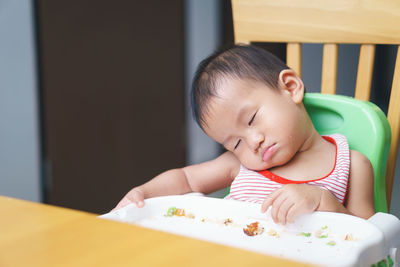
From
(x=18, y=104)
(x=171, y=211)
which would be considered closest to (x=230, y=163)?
(x=171, y=211)

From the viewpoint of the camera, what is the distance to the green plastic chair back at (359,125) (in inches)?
31.9

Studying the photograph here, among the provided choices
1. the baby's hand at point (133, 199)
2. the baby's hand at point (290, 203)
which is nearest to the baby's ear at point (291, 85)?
the baby's hand at point (290, 203)

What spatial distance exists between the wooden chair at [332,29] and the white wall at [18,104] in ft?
2.22

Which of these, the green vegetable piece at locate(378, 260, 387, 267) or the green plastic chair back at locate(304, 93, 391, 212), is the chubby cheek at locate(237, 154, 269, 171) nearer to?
the green plastic chair back at locate(304, 93, 391, 212)

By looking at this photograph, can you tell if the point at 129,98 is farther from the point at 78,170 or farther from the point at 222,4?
the point at 222,4

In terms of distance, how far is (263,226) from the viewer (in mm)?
666

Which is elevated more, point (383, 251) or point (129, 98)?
point (383, 251)

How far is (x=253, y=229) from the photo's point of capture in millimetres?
654

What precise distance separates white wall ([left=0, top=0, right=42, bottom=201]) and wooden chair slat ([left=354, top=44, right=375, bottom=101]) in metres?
0.93

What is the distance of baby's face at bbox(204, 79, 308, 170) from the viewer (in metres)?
0.76

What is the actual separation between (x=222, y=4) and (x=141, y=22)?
0.41 metres

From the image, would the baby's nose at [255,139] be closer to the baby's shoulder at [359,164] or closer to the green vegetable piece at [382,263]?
the baby's shoulder at [359,164]

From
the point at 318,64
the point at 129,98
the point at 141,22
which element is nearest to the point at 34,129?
the point at 129,98

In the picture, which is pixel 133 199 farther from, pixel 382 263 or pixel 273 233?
pixel 382 263
